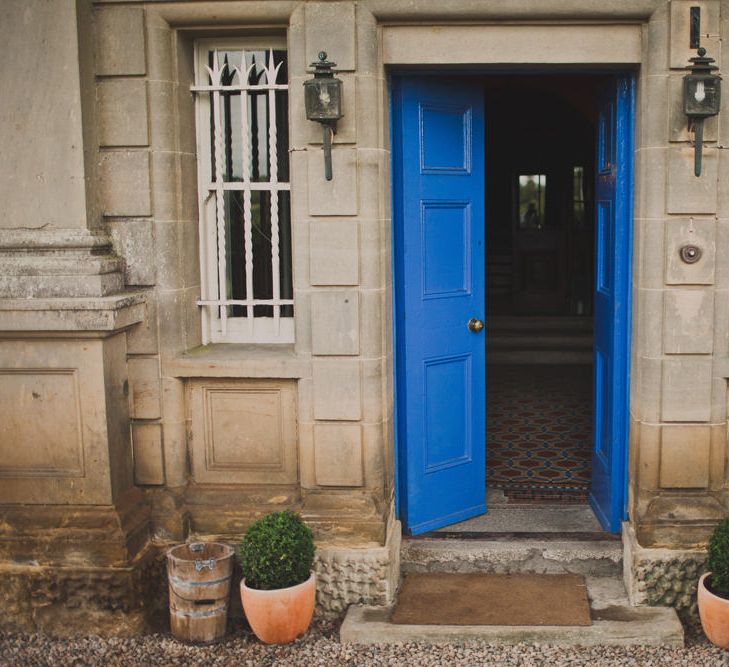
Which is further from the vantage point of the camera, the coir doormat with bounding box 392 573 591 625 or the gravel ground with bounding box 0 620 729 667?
the coir doormat with bounding box 392 573 591 625

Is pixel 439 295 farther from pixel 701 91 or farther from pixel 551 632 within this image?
pixel 551 632

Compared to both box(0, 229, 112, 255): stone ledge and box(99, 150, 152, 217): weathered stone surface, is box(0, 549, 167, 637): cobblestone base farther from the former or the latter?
box(99, 150, 152, 217): weathered stone surface

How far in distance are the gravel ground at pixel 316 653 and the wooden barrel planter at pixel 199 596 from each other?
85 mm

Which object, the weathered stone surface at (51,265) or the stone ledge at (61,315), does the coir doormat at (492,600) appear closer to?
the stone ledge at (61,315)

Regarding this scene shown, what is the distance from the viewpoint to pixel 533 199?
52.2ft

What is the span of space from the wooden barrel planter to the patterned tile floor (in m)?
2.38

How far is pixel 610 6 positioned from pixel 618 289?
1.62 m

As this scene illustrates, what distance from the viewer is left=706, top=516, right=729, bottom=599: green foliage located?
507cm

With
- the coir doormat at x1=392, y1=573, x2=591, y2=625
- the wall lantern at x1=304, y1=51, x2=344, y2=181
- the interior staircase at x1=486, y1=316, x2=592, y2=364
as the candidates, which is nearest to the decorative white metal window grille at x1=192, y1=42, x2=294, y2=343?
the wall lantern at x1=304, y1=51, x2=344, y2=181

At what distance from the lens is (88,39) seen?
5.48 meters

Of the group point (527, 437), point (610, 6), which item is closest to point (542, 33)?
point (610, 6)

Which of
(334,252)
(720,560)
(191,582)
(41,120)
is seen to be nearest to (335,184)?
(334,252)

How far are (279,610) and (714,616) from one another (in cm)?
231

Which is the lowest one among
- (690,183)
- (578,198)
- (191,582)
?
(191,582)
